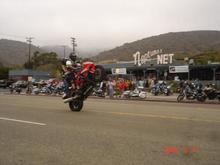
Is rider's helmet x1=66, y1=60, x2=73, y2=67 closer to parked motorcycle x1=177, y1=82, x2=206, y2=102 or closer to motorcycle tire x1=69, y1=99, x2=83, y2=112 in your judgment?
motorcycle tire x1=69, y1=99, x2=83, y2=112

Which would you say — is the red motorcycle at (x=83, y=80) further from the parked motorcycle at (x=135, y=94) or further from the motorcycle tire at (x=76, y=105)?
the parked motorcycle at (x=135, y=94)

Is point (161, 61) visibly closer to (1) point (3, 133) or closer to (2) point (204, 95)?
(2) point (204, 95)

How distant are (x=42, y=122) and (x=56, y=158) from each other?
4278 millimetres

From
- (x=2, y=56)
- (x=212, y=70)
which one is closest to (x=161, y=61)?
(x=212, y=70)

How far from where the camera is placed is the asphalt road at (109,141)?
607 cm

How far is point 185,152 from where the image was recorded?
6.51m

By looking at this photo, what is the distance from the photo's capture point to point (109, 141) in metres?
7.47

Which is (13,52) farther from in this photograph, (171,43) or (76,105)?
(76,105)

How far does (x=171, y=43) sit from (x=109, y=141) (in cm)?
15198

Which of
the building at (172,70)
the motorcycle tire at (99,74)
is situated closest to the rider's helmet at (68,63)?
the motorcycle tire at (99,74)

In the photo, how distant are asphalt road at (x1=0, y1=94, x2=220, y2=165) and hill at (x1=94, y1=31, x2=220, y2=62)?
137 metres

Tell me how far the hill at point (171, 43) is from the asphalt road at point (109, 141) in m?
137

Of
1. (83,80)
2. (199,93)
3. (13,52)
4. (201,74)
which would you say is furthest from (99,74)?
(13,52)

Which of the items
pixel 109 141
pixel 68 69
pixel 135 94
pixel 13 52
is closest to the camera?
pixel 109 141
